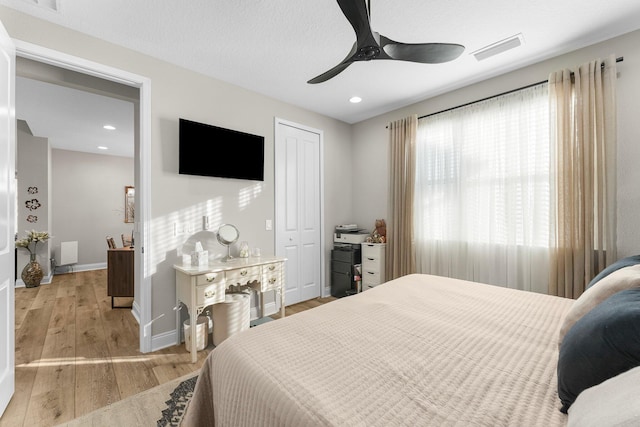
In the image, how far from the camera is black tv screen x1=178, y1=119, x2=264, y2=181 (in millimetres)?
2781

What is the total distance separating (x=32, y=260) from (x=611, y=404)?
6.87m

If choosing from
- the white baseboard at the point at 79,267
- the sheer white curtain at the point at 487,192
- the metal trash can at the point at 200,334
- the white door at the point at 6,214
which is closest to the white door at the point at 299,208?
the metal trash can at the point at 200,334

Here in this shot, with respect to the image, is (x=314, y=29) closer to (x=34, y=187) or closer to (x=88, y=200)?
(x=34, y=187)

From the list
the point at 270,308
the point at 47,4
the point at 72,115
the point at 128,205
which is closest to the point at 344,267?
the point at 270,308

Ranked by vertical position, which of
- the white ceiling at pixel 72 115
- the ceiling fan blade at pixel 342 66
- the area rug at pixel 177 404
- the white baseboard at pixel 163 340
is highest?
the white ceiling at pixel 72 115

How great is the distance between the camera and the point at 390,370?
1.02 metres

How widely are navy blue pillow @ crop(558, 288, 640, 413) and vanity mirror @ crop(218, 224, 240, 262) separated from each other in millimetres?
2682

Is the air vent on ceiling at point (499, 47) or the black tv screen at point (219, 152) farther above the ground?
the air vent on ceiling at point (499, 47)

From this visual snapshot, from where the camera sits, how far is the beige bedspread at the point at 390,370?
814 millimetres

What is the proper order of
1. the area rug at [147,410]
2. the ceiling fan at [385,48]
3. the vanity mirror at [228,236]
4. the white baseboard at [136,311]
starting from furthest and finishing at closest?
the white baseboard at [136,311], the vanity mirror at [228,236], the area rug at [147,410], the ceiling fan at [385,48]

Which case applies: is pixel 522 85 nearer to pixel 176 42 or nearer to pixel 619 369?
pixel 619 369

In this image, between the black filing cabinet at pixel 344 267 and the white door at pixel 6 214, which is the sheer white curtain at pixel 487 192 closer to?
the black filing cabinet at pixel 344 267

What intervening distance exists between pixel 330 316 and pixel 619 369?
1.08 metres

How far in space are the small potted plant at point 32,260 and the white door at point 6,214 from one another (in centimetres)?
387
